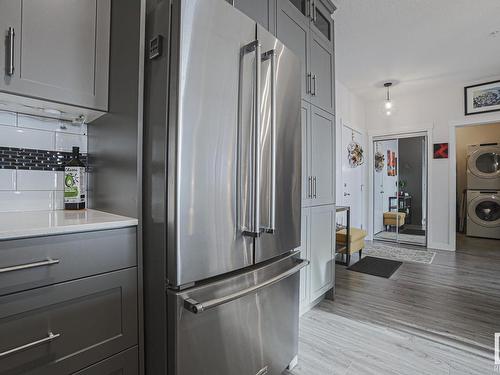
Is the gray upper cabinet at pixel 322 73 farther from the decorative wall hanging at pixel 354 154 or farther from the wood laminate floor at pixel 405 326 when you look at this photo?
the decorative wall hanging at pixel 354 154

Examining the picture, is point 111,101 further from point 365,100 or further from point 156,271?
point 365,100

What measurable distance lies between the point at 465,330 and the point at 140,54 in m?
2.89

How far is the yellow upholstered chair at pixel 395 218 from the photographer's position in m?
5.38

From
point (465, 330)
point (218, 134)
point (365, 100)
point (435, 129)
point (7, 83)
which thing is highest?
point (365, 100)

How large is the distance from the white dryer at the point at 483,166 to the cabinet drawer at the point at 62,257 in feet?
23.8

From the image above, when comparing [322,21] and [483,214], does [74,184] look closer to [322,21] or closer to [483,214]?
[322,21]

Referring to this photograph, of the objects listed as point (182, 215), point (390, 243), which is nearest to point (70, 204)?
point (182, 215)

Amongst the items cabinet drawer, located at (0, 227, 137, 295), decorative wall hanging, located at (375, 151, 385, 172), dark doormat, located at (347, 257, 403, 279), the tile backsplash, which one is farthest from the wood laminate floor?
decorative wall hanging, located at (375, 151, 385, 172)

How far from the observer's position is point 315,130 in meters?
2.32

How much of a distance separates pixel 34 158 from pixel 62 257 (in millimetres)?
816

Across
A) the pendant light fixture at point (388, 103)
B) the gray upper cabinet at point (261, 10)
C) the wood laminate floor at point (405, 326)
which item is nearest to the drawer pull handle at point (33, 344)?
the wood laminate floor at point (405, 326)

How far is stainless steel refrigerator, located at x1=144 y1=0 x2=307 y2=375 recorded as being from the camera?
3.26 feet

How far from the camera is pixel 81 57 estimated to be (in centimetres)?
121

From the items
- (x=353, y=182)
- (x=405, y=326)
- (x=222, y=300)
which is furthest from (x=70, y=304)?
(x=353, y=182)
